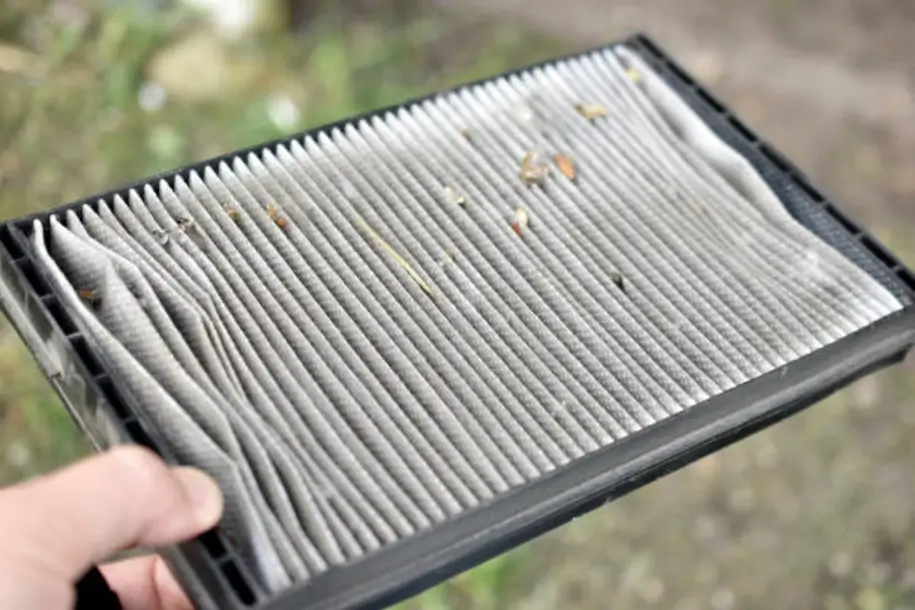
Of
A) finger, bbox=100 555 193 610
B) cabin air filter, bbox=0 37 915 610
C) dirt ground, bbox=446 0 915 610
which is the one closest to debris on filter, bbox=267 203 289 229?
cabin air filter, bbox=0 37 915 610

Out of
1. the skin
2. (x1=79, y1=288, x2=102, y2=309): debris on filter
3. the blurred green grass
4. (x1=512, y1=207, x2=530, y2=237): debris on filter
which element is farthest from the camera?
the blurred green grass

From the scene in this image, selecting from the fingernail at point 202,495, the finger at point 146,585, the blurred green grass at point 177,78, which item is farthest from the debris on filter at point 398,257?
the blurred green grass at point 177,78

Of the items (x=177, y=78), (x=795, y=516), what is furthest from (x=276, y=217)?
(x=177, y=78)

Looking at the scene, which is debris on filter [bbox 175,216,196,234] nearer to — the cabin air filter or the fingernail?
the cabin air filter

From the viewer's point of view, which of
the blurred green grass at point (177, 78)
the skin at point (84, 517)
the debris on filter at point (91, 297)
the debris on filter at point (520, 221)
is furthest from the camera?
the blurred green grass at point (177, 78)

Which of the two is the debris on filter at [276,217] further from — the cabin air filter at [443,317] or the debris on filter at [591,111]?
the debris on filter at [591,111]

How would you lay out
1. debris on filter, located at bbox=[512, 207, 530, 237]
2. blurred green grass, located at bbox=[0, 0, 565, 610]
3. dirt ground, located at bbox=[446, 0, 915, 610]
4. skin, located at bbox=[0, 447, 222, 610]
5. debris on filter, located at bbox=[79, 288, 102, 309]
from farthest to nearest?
blurred green grass, located at bbox=[0, 0, 565, 610]
dirt ground, located at bbox=[446, 0, 915, 610]
debris on filter, located at bbox=[512, 207, 530, 237]
debris on filter, located at bbox=[79, 288, 102, 309]
skin, located at bbox=[0, 447, 222, 610]
